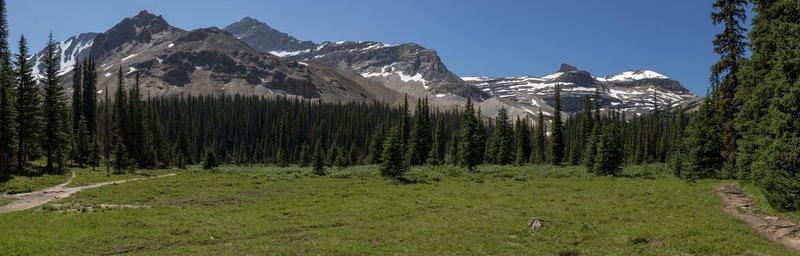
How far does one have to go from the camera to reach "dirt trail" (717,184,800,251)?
17344mm

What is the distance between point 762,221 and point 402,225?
16.4 m

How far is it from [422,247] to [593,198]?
1968cm

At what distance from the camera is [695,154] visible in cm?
4222

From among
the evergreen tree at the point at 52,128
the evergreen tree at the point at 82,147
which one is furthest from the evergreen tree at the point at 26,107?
the evergreen tree at the point at 82,147

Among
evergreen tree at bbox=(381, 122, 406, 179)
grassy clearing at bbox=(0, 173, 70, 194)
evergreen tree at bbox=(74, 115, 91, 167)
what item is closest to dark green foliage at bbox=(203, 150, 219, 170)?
evergreen tree at bbox=(74, 115, 91, 167)

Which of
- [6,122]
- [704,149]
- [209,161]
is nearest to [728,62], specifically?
[704,149]

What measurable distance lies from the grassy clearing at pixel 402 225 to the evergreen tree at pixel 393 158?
17324 millimetres

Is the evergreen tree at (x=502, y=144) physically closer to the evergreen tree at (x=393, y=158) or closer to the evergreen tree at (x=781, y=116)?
the evergreen tree at (x=393, y=158)

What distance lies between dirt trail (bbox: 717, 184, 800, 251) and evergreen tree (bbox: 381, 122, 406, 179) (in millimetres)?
34444

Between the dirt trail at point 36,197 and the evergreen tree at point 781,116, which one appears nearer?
the evergreen tree at point 781,116

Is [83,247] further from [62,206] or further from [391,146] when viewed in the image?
[391,146]

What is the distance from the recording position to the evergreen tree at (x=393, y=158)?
5588 cm

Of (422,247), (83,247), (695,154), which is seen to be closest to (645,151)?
(695,154)

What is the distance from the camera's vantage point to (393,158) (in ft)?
186
